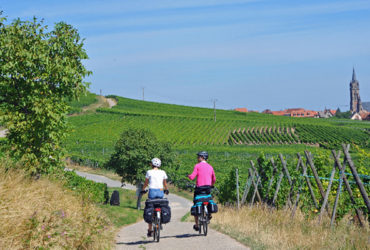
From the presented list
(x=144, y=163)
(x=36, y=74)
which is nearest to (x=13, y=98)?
(x=36, y=74)

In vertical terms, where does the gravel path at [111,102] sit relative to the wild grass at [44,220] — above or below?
above

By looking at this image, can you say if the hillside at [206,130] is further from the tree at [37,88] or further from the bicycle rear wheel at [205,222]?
the bicycle rear wheel at [205,222]

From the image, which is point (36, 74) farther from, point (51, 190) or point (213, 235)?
point (213, 235)

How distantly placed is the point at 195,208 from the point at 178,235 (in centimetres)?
77

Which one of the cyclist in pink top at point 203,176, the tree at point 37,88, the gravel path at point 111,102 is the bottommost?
the cyclist in pink top at point 203,176

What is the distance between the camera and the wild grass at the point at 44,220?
7.59 metres

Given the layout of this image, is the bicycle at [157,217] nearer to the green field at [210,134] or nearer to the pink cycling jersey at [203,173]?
the pink cycling jersey at [203,173]

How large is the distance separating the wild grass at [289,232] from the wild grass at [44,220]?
2.83m

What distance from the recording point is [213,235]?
10.9 m

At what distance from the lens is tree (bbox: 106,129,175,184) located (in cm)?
3497

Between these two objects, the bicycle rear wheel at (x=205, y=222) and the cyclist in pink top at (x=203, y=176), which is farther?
the cyclist in pink top at (x=203, y=176)

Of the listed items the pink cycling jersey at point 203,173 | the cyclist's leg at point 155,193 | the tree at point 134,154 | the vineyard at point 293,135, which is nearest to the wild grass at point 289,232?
the pink cycling jersey at point 203,173

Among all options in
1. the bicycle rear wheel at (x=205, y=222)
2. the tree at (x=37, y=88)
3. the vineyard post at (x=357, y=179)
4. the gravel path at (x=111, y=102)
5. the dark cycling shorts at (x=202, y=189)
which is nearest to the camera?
the vineyard post at (x=357, y=179)

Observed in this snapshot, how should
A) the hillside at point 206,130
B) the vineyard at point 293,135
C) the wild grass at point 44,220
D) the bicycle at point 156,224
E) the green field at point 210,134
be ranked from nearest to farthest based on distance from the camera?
the wild grass at point 44,220, the bicycle at point 156,224, the green field at point 210,134, the hillside at point 206,130, the vineyard at point 293,135
